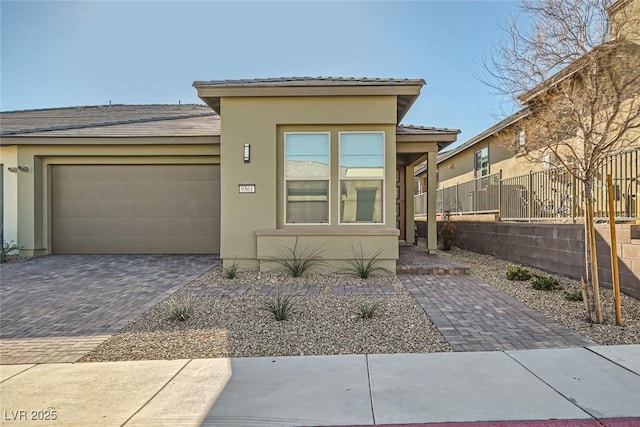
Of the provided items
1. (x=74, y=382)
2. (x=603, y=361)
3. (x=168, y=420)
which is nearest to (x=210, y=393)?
(x=168, y=420)

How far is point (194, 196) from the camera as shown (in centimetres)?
1251

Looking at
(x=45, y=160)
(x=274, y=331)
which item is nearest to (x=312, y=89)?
(x=274, y=331)

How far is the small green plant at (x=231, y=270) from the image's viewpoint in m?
8.65

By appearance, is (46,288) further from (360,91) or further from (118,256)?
(360,91)

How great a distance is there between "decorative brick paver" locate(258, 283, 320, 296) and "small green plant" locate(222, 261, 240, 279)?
109 cm

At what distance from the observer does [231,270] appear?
28.7ft

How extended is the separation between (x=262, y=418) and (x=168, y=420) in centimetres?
77

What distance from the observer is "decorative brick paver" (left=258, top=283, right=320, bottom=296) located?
24.0 feet

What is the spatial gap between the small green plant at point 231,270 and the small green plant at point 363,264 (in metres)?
2.46

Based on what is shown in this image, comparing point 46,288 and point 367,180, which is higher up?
point 367,180

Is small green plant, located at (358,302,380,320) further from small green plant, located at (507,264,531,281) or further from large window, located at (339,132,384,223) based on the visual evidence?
small green plant, located at (507,264,531,281)

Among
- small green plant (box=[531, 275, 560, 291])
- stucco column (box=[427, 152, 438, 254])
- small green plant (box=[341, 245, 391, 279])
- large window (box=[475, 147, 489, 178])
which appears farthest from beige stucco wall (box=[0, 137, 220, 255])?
large window (box=[475, 147, 489, 178])

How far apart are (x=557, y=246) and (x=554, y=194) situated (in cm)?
128

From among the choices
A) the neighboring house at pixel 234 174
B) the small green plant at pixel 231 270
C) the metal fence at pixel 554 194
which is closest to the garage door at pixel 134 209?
Answer: the neighboring house at pixel 234 174
